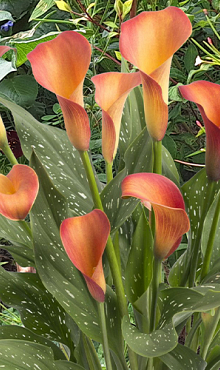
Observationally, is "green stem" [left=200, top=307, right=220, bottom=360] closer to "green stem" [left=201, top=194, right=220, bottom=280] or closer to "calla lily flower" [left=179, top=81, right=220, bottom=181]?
"green stem" [left=201, top=194, right=220, bottom=280]

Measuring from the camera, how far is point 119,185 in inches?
16.1

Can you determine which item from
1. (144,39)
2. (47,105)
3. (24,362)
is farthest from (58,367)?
(47,105)

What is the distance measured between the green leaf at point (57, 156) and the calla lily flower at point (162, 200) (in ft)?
0.47

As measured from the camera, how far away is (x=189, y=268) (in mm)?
460

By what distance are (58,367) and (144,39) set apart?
0.93ft

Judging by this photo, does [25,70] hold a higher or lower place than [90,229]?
lower

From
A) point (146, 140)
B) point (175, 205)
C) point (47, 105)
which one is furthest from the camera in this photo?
point (47, 105)

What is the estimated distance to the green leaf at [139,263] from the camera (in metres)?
0.42

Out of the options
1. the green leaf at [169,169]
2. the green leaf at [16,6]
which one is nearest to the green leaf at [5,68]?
the green leaf at [169,169]

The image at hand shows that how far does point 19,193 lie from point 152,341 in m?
0.15

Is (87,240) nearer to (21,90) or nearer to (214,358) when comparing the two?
(214,358)

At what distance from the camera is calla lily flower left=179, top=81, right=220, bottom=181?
331mm

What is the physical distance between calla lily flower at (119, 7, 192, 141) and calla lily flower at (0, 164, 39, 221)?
0.33ft

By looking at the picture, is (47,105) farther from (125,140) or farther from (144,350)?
(144,350)
